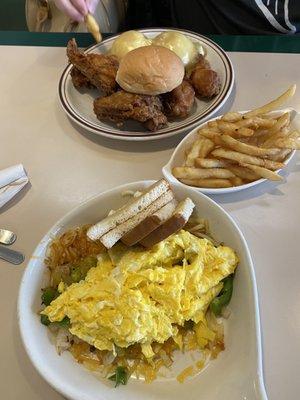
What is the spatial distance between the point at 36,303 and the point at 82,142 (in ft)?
2.18

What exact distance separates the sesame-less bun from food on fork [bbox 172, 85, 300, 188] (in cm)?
23

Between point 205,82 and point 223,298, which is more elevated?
point 205,82

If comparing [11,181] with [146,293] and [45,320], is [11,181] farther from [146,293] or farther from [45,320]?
[146,293]

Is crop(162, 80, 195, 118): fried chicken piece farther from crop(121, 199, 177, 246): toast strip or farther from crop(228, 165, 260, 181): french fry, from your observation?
crop(121, 199, 177, 246): toast strip

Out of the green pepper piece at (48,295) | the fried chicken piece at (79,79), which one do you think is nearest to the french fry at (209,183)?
the green pepper piece at (48,295)

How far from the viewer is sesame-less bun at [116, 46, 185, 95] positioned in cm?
138

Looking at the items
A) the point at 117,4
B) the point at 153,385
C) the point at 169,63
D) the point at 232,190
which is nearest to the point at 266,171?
the point at 232,190

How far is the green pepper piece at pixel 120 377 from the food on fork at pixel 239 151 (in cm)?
52

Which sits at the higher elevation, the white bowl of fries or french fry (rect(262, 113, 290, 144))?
french fry (rect(262, 113, 290, 144))

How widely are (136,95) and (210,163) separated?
366 mm

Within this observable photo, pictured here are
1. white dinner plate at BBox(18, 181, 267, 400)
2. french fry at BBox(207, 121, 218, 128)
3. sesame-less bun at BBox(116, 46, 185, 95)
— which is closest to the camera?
white dinner plate at BBox(18, 181, 267, 400)

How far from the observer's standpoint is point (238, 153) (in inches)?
47.2

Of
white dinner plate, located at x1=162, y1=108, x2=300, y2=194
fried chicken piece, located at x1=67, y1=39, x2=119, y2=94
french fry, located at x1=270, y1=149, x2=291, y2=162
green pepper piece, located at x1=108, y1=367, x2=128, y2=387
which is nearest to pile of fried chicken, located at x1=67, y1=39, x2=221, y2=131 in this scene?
fried chicken piece, located at x1=67, y1=39, x2=119, y2=94

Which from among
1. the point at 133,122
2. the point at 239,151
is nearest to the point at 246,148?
the point at 239,151
